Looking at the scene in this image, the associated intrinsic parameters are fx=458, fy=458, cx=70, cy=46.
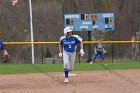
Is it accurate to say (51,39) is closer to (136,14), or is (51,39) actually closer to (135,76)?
(136,14)

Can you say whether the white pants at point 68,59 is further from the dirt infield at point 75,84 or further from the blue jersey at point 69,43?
the dirt infield at point 75,84

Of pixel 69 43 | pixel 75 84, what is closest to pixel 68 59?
pixel 69 43

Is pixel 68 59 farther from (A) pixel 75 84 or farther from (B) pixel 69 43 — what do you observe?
(A) pixel 75 84

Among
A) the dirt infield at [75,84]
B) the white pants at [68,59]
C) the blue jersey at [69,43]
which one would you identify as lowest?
the dirt infield at [75,84]

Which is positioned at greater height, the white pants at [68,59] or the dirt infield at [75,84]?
the white pants at [68,59]

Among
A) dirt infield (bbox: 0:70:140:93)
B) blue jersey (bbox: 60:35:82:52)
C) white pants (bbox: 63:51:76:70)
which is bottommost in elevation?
dirt infield (bbox: 0:70:140:93)

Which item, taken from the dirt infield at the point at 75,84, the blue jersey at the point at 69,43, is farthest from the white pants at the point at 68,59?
the dirt infield at the point at 75,84

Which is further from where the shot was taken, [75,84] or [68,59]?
[68,59]

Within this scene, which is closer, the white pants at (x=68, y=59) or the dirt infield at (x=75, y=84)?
the dirt infield at (x=75, y=84)

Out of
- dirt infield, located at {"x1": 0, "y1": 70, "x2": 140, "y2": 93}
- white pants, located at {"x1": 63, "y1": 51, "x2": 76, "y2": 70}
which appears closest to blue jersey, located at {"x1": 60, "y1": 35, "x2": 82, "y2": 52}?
white pants, located at {"x1": 63, "y1": 51, "x2": 76, "y2": 70}

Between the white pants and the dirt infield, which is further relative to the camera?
the white pants

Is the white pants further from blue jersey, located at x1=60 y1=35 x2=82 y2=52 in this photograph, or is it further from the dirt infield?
the dirt infield

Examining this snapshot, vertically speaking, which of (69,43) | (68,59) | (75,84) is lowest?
(75,84)

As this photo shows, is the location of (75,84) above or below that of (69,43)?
below
